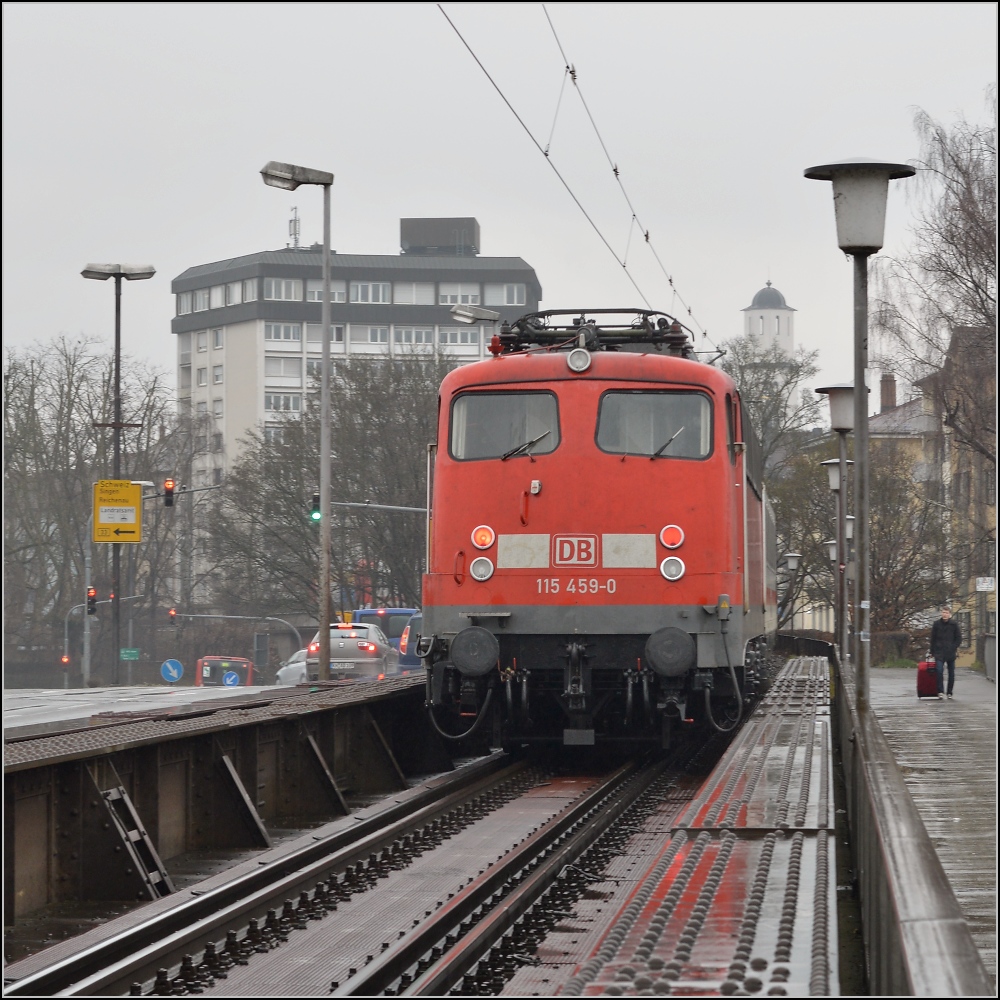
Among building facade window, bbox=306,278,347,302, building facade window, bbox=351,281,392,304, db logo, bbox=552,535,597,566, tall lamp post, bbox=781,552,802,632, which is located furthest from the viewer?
building facade window, bbox=351,281,392,304

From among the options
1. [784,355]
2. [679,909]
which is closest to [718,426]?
[679,909]

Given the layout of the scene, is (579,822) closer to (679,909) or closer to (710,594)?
(710,594)

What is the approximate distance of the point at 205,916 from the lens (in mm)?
8602

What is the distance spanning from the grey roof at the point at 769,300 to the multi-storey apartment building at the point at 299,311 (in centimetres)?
6963

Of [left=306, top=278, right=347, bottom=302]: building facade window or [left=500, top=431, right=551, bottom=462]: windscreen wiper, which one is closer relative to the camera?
[left=500, top=431, right=551, bottom=462]: windscreen wiper

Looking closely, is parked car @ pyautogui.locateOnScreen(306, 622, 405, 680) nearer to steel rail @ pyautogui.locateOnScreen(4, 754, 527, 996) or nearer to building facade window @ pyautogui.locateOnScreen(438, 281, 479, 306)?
steel rail @ pyautogui.locateOnScreen(4, 754, 527, 996)

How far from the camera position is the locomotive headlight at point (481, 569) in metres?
14.5

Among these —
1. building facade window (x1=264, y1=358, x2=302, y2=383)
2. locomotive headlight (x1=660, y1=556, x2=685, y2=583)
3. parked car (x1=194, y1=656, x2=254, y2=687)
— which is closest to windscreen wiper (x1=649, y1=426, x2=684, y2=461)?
locomotive headlight (x1=660, y1=556, x2=685, y2=583)

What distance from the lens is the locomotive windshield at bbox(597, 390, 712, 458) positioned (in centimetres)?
1466

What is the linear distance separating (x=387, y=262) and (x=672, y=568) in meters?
104

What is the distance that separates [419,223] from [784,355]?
195 feet

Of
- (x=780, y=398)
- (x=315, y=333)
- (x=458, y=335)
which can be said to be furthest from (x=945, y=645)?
(x=458, y=335)

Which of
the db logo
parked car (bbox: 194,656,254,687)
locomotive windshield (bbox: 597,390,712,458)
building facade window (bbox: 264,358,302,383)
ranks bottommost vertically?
parked car (bbox: 194,656,254,687)

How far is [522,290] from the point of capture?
116375 mm
